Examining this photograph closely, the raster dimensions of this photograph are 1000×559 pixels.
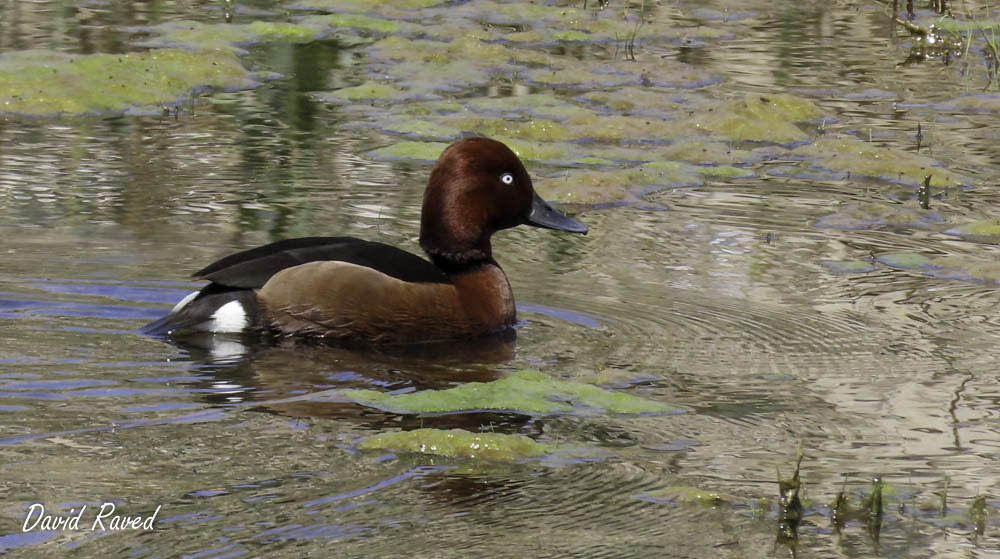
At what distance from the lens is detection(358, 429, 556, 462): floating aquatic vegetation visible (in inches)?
196

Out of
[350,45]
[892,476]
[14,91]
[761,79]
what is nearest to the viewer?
[892,476]

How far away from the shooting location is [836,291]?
7.34 m

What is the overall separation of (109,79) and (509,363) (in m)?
5.43

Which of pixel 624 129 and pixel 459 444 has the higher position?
pixel 459 444

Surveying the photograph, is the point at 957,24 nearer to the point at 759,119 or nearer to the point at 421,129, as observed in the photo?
the point at 759,119

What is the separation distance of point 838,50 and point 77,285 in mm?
7921

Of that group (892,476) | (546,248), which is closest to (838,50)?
(546,248)

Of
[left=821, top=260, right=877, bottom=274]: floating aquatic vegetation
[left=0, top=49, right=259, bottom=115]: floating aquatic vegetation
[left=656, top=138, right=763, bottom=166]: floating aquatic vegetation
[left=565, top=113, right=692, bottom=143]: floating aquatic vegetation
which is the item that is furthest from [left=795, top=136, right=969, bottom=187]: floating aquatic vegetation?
[left=0, top=49, right=259, bottom=115]: floating aquatic vegetation

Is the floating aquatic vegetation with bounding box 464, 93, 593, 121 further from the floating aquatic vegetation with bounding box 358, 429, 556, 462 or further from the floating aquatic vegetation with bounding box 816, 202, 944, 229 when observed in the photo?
the floating aquatic vegetation with bounding box 358, 429, 556, 462

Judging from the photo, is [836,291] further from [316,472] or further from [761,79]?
[761,79]

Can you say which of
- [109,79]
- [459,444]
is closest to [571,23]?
[109,79]

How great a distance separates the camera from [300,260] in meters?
6.66

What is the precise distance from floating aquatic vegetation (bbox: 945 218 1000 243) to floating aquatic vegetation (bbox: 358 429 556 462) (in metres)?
3.96

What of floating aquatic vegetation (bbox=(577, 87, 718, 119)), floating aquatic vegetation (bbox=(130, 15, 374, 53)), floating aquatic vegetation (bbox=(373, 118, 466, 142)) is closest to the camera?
floating aquatic vegetation (bbox=(373, 118, 466, 142))
